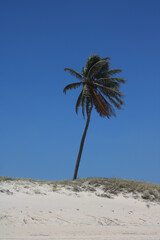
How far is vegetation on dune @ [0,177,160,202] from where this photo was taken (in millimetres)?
18141

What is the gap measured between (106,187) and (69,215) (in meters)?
6.99

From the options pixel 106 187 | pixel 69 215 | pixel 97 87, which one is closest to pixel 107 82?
pixel 97 87

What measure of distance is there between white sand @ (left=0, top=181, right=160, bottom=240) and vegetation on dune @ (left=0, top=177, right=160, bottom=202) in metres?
0.56

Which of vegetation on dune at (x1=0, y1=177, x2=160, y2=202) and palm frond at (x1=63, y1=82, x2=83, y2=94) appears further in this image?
palm frond at (x1=63, y1=82, x2=83, y2=94)

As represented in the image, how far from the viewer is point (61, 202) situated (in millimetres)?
14969

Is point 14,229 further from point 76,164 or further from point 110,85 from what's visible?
point 110,85

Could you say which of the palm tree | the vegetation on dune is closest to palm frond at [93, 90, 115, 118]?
the palm tree

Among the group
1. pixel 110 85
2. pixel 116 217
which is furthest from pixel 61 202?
pixel 110 85

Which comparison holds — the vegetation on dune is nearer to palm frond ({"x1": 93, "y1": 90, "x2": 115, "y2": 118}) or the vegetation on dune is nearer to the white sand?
the white sand

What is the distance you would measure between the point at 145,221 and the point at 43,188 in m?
6.90

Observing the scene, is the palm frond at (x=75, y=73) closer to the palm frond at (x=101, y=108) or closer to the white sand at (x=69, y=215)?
the palm frond at (x=101, y=108)

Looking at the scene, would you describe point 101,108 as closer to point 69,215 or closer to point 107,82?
point 107,82

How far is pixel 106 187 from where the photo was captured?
1919 cm

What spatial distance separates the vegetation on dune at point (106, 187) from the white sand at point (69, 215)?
0.56 m
